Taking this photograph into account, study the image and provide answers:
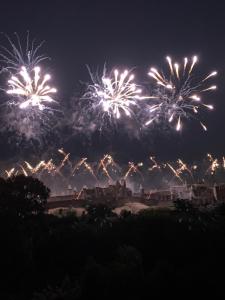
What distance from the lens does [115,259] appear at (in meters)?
34.8

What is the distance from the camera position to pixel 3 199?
57750 mm

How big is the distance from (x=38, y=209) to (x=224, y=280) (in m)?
40.9

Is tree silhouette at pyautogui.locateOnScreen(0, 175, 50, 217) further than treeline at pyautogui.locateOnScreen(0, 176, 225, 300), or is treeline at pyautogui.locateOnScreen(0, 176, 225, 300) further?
tree silhouette at pyautogui.locateOnScreen(0, 175, 50, 217)

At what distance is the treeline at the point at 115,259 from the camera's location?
2295 centimetres

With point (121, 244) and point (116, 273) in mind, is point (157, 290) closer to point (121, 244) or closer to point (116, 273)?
point (116, 273)

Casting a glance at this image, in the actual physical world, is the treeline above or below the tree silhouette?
below

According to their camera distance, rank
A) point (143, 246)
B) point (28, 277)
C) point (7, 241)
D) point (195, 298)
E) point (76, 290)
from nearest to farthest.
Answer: point (195, 298) < point (76, 290) < point (28, 277) < point (7, 241) < point (143, 246)

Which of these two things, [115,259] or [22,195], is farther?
[22,195]

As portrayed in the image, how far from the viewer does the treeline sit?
75.3ft

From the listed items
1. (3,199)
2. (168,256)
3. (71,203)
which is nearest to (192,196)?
(71,203)

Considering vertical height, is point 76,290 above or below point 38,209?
below

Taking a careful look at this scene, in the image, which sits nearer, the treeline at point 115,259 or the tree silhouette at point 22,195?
the treeline at point 115,259

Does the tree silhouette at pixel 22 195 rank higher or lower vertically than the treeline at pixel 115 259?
higher

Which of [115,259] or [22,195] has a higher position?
[22,195]
